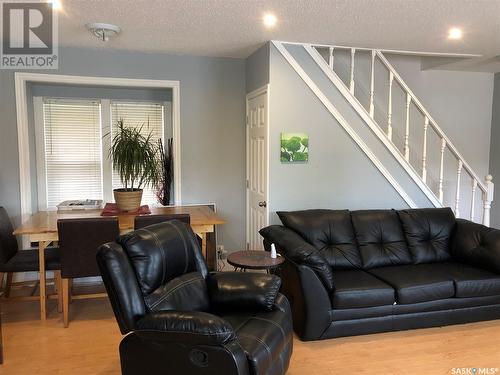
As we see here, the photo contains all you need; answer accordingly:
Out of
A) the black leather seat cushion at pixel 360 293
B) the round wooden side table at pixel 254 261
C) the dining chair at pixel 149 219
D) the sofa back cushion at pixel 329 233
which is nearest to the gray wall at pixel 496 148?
the sofa back cushion at pixel 329 233

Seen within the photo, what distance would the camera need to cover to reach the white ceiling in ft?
9.25

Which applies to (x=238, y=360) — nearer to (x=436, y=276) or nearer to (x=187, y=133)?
(x=436, y=276)

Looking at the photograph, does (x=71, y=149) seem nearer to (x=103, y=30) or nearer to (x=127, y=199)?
(x=127, y=199)

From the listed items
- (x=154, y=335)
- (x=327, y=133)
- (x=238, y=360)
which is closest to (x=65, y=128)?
(x=327, y=133)

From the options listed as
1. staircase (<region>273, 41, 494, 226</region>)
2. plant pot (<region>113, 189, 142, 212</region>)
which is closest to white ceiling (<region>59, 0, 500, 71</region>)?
staircase (<region>273, 41, 494, 226</region>)

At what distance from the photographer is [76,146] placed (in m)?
4.41

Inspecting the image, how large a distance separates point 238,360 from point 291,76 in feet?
9.11

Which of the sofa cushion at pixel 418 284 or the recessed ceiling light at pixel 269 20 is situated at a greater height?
the recessed ceiling light at pixel 269 20

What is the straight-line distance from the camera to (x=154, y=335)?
6.21 ft

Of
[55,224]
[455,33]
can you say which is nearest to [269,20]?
[455,33]

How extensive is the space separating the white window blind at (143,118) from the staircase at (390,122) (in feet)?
5.69

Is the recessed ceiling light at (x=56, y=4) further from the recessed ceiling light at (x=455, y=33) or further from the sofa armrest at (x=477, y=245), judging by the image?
the sofa armrest at (x=477, y=245)

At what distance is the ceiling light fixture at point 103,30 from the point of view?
10.6ft

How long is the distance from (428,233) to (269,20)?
7.81 ft
